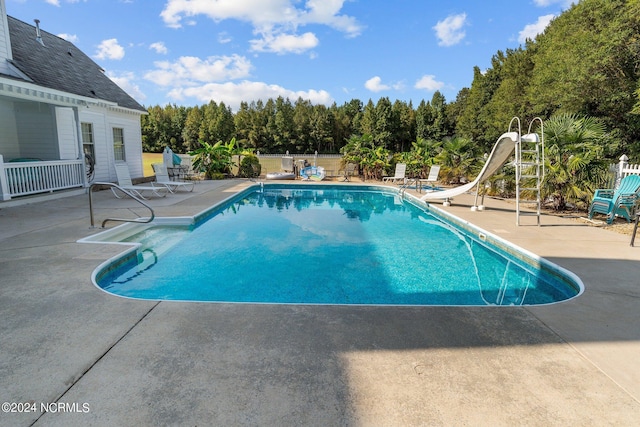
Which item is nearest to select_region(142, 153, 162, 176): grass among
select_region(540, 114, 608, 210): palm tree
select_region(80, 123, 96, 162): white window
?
select_region(80, 123, 96, 162): white window

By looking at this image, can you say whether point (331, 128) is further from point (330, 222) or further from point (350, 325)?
point (350, 325)

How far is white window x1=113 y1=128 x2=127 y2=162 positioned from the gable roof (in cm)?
115

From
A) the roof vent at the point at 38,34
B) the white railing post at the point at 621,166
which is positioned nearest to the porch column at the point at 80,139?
the roof vent at the point at 38,34

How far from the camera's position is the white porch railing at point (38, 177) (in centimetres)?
893

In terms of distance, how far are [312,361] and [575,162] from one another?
8.98m

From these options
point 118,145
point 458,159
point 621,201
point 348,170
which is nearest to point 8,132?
point 118,145

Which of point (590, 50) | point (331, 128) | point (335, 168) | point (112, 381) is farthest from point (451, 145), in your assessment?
point (331, 128)

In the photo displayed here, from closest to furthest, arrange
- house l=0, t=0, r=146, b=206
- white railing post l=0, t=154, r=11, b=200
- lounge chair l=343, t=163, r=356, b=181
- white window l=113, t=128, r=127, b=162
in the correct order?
white railing post l=0, t=154, r=11, b=200 → house l=0, t=0, r=146, b=206 → white window l=113, t=128, r=127, b=162 → lounge chair l=343, t=163, r=356, b=181

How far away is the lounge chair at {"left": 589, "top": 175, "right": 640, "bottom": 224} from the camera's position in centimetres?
773

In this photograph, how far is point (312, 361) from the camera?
260 cm

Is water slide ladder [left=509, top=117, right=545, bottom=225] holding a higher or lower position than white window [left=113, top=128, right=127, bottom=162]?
lower

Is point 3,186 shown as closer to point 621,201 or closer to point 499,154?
point 499,154

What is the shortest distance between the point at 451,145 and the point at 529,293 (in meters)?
11.6

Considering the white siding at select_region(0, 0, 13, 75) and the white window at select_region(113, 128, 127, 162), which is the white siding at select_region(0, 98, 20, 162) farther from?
the white window at select_region(113, 128, 127, 162)
